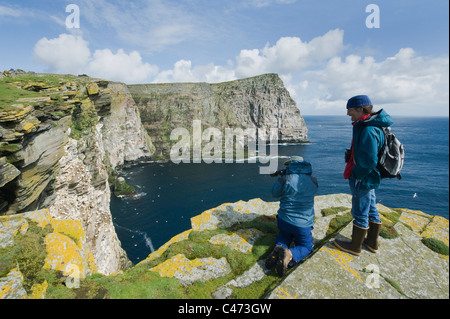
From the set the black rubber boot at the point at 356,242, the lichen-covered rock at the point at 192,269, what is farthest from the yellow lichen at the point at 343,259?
the lichen-covered rock at the point at 192,269

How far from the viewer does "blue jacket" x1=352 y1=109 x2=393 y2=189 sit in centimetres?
455

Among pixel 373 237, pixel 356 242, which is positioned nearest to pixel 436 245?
pixel 373 237

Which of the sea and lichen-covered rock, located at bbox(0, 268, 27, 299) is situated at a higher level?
lichen-covered rock, located at bbox(0, 268, 27, 299)

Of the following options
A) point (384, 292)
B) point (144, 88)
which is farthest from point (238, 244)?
point (144, 88)

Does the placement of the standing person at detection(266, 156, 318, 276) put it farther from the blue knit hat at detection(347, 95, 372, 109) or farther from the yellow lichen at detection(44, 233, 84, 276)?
the yellow lichen at detection(44, 233, 84, 276)

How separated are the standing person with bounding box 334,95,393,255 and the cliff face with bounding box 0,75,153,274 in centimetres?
1141

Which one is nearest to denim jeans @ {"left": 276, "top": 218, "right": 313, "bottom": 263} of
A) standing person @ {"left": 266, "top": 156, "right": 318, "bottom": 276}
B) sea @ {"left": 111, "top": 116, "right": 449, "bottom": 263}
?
standing person @ {"left": 266, "top": 156, "right": 318, "bottom": 276}

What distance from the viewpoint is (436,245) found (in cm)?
531

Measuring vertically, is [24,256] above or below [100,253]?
above

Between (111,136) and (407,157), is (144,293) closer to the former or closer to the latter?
(111,136)
